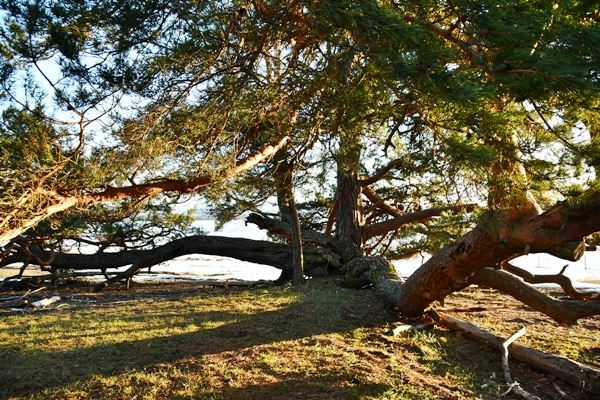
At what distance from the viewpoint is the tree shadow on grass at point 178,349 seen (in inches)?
137

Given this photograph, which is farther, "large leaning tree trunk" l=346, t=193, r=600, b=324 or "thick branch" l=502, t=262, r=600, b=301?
"thick branch" l=502, t=262, r=600, b=301

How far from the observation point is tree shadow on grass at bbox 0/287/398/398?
348 centimetres

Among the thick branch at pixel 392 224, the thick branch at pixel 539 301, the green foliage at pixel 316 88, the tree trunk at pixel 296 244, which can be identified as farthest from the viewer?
the thick branch at pixel 392 224

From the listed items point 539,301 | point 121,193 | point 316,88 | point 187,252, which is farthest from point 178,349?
point 187,252

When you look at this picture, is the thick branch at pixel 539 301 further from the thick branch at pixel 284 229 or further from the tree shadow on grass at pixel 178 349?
the thick branch at pixel 284 229

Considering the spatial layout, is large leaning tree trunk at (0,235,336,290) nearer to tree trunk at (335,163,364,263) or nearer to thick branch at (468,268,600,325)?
tree trunk at (335,163,364,263)

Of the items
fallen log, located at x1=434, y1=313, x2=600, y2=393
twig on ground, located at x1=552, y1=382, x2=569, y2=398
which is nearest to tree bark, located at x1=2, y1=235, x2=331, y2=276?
fallen log, located at x1=434, y1=313, x2=600, y2=393

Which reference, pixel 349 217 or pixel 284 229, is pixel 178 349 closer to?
pixel 284 229

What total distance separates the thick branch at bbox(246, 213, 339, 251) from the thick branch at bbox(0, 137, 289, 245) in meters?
3.98

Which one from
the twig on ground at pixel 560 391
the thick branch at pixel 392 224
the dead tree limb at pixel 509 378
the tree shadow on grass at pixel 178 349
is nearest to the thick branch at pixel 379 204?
the thick branch at pixel 392 224

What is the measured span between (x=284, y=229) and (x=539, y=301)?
17.2 feet

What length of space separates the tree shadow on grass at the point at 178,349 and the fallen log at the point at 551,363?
1.20 meters

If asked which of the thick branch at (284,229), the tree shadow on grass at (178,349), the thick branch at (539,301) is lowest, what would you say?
the tree shadow on grass at (178,349)

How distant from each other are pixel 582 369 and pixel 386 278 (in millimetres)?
3328
